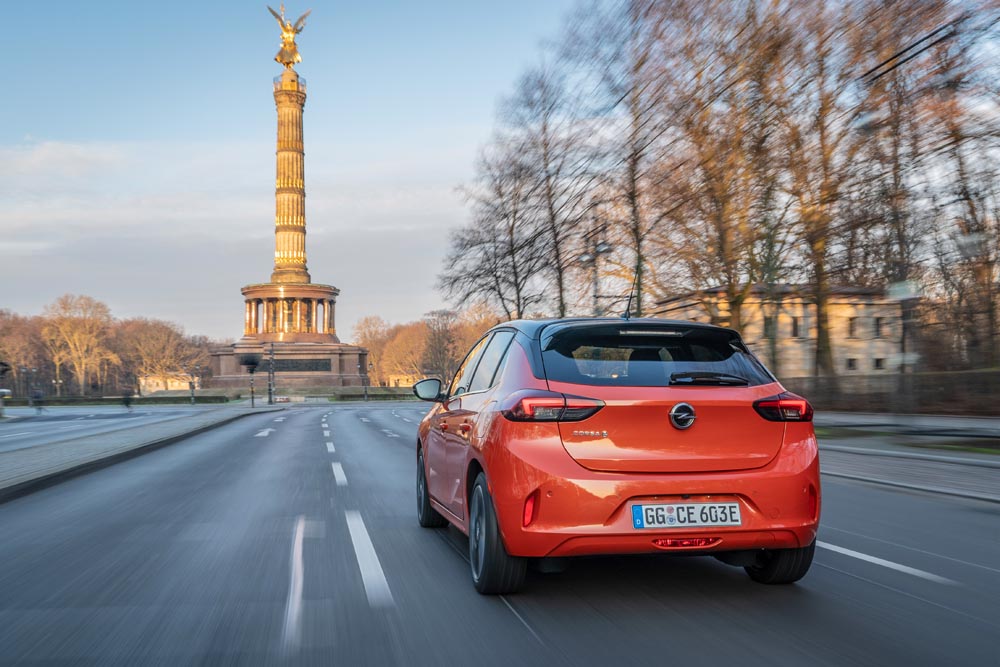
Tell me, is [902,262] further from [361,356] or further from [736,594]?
[361,356]

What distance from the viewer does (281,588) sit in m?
5.24

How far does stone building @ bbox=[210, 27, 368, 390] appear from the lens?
8556 centimetres

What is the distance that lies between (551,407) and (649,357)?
2.29ft

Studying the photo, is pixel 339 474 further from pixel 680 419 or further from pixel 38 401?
pixel 38 401

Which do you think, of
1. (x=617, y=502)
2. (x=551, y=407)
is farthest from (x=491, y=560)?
(x=551, y=407)

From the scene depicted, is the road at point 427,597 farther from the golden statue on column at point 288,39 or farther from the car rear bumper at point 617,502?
the golden statue on column at point 288,39

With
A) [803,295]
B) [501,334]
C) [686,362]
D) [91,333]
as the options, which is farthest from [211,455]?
[91,333]

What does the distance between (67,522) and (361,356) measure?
81891mm

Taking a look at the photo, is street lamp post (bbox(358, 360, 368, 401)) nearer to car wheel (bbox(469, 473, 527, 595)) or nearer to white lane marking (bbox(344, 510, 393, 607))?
white lane marking (bbox(344, 510, 393, 607))

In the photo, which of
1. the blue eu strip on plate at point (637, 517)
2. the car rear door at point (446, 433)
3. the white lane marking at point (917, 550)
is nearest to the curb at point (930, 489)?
the white lane marking at point (917, 550)

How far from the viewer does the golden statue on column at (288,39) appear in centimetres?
9581

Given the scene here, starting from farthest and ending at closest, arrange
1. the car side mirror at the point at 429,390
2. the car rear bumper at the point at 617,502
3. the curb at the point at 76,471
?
the curb at the point at 76,471 < the car side mirror at the point at 429,390 < the car rear bumper at the point at 617,502

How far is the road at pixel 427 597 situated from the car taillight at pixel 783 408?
3.12 ft

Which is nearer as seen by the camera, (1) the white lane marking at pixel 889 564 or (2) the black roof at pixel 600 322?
(2) the black roof at pixel 600 322
